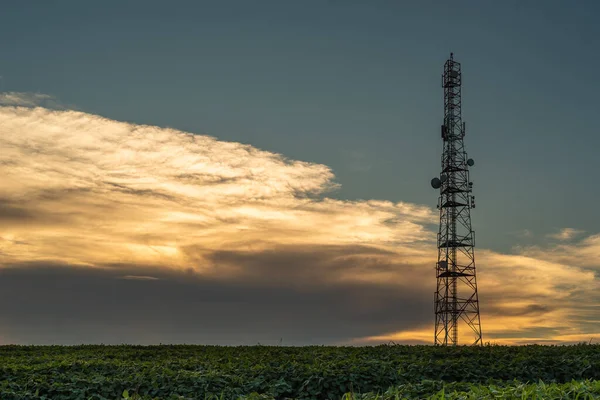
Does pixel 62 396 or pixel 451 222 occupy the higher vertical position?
pixel 451 222

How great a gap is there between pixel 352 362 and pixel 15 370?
25.6 feet

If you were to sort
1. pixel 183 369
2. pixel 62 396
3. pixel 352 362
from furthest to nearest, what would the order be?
1. pixel 352 362
2. pixel 183 369
3. pixel 62 396

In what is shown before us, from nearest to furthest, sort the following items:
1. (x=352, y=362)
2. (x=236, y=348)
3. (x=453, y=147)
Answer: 1. (x=352, y=362)
2. (x=236, y=348)
3. (x=453, y=147)

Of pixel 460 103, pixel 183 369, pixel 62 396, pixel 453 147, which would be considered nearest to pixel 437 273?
pixel 453 147

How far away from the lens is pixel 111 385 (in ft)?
38.5

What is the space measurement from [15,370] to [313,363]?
6.91 m

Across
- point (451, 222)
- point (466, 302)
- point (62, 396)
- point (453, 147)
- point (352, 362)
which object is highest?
point (453, 147)

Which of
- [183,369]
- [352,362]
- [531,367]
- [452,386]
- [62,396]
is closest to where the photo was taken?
[452,386]

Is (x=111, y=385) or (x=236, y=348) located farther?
(x=236, y=348)

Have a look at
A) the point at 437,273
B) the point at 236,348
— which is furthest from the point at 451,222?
the point at 236,348

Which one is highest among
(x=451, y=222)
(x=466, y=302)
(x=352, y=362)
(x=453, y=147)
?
(x=453, y=147)

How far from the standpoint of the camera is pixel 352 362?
1371 centimetres

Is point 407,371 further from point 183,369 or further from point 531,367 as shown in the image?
point 183,369

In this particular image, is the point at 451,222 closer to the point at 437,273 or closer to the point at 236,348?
the point at 437,273
